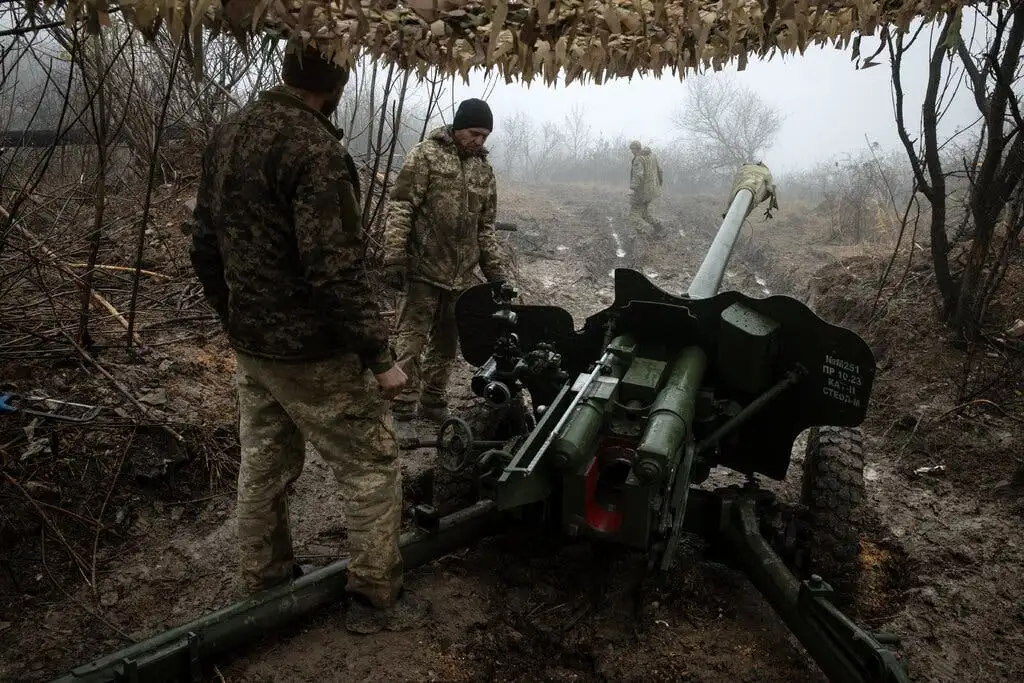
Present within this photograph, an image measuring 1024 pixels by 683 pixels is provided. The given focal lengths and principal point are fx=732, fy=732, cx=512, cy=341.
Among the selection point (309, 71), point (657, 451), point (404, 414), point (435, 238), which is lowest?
point (404, 414)

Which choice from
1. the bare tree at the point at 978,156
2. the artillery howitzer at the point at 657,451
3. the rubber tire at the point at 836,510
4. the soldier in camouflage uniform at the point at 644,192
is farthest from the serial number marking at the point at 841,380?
the soldier in camouflage uniform at the point at 644,192

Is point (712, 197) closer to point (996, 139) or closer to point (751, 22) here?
point (996, 139)

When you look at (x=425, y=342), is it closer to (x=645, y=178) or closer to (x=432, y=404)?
(x=432, y=404)

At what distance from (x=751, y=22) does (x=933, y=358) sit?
401cm

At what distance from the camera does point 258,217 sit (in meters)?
2.50

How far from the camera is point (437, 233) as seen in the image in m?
4.84

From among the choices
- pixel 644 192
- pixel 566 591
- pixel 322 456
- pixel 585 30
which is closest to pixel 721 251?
pixel 585 30

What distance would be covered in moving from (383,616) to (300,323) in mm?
1236

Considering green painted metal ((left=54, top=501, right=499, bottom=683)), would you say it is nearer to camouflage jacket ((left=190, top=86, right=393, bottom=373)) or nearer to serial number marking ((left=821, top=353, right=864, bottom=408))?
camouflage jacket ((left=190, top=86, right=393, bottom=373))

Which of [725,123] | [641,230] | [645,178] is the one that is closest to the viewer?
[641,230]

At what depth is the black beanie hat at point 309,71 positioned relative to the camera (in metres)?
2.53

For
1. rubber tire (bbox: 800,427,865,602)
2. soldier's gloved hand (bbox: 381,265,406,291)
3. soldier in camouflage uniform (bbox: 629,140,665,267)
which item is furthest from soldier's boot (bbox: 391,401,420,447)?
soldier in camouflage uniform (bbox: 629,140,665,267)

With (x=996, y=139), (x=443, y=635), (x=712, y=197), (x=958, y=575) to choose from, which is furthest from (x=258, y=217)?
(x=712, y=197)

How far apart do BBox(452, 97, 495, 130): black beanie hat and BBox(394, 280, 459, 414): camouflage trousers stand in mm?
1075
